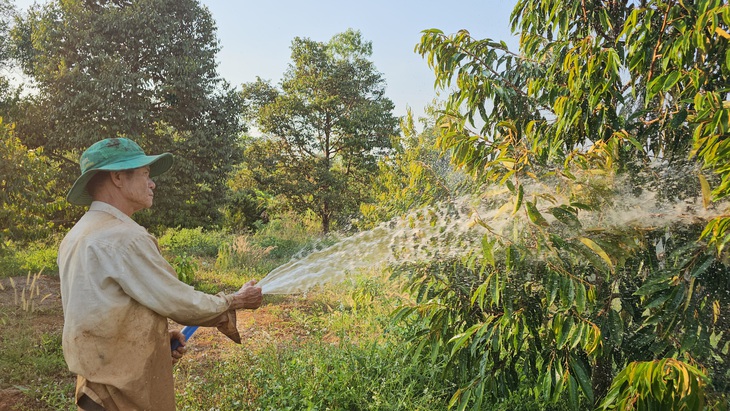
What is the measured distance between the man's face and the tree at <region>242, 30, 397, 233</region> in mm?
13649

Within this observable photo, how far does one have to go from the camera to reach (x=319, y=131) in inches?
657

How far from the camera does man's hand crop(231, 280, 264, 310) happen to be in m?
1.96

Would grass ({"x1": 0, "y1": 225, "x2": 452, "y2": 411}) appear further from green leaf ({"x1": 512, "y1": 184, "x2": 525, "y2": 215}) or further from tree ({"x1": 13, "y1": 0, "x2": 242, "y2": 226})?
tree ({"x1": 13, "y1": 0, "x2": 242, "y2": 226})

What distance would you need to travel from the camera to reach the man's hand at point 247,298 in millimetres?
1961

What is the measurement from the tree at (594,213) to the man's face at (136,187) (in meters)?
1.25

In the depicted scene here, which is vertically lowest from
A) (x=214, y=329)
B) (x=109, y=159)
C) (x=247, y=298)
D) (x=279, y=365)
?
(x=214, y=329)

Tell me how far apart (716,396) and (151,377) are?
2154 mm

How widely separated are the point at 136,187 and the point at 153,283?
0.44 m

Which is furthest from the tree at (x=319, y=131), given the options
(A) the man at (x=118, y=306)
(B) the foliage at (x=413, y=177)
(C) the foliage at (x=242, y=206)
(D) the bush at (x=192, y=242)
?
(A) the man at (x=118, y=306)

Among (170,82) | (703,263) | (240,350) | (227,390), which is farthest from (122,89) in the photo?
(703,263)

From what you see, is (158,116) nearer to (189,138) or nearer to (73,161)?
(189,138)

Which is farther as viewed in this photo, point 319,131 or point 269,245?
point 319,131

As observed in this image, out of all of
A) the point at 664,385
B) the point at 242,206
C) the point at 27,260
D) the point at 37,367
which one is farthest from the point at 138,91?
the point at 664,385

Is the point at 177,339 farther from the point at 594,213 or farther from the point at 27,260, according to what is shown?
the point at 27,260
